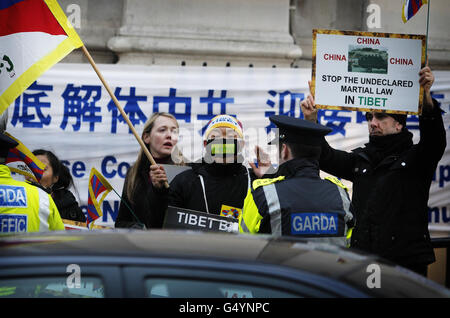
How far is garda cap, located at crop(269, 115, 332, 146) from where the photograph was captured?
3484mm

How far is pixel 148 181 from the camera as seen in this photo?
4.85 meters

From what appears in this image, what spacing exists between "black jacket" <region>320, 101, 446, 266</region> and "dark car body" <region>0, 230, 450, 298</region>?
86.0 inches

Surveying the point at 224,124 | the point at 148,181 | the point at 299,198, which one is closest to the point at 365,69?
the point at 224,124

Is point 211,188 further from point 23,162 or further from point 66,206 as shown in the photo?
point 23,162

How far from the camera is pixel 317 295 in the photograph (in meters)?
1.77

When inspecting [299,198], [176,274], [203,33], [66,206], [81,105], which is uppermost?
[203,33]

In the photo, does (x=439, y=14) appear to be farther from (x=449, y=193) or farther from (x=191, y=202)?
(x=191, y=202)

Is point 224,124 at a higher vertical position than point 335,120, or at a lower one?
lower

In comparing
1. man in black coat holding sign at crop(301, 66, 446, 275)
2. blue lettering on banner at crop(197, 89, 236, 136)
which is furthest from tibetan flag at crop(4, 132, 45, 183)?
man in black coat holding sign at crop(301, 66, 446, 275)

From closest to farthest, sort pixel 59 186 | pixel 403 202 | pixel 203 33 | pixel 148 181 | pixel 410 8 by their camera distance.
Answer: pixel 403 202, pixel 410 8, pixel 148 181, pixel 59 186, pixel 203 33

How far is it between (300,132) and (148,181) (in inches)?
67.6

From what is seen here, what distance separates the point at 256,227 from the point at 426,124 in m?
1.61

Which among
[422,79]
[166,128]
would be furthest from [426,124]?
[166,128]
